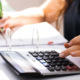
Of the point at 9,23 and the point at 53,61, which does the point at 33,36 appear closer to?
the point at 9,23

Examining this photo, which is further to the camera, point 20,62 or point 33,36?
point 33,36

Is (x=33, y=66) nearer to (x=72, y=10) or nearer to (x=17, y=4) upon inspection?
(x=72, y=10)

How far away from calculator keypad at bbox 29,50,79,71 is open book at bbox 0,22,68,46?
187mm

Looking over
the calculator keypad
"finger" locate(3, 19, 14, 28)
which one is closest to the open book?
"finger" locate(3, 19, 14, 28)

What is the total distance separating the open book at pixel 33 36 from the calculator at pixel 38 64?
19 centimetres

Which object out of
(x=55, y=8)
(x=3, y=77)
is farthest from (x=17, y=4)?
(x=3, y=77)

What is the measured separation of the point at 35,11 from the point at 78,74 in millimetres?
694

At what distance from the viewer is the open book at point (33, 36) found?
0.73 m

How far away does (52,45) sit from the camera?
75cm

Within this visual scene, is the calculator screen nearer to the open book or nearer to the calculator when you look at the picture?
the calculator

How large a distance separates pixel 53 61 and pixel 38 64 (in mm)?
47

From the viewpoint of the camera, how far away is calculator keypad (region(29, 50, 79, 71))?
1.46 feet

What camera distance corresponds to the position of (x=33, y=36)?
78 centimetres

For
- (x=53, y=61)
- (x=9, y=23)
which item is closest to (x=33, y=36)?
(x=9, y=23)
